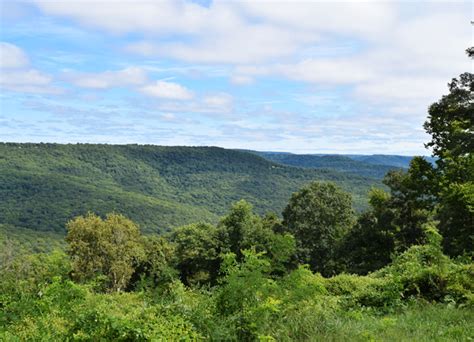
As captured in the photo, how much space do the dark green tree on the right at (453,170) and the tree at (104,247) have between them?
24.5 m

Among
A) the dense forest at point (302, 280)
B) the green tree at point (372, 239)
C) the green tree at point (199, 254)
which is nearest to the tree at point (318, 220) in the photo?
the dense forest at point (302, 280)

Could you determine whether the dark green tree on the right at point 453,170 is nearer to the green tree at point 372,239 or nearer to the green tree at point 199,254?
the green tree at point 372,239

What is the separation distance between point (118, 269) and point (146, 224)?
103 meters

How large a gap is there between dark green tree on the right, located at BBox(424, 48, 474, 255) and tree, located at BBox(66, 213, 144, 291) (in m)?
24.5

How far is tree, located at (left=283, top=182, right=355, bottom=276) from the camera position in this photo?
35156mm

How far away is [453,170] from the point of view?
20719 mm

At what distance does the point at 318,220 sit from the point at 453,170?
16343 mm

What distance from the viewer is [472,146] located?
1303 centimetres

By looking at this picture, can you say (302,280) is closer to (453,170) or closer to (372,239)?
(453,170)

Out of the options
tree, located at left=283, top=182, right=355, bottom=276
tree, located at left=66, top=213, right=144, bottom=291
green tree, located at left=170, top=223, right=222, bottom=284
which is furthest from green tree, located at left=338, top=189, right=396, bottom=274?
tree, located at left=66, top=213, right=144, bottom=291

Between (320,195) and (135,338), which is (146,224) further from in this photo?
(135,338)

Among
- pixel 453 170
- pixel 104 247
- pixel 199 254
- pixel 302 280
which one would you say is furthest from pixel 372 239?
pixel 302 280

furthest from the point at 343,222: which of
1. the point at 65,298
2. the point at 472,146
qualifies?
the point at 65,298

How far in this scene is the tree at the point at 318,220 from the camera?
1384 inches
